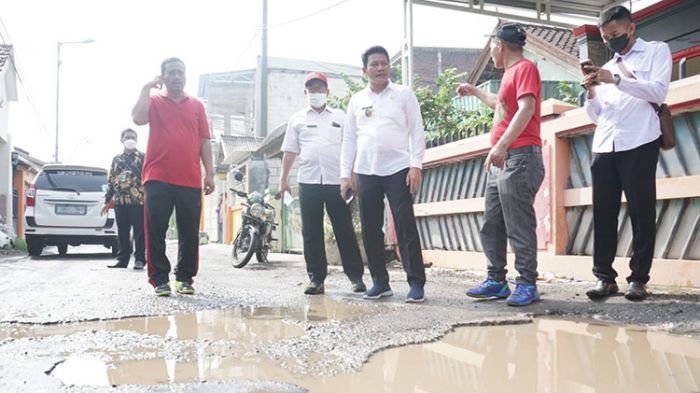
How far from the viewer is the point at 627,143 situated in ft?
11.2

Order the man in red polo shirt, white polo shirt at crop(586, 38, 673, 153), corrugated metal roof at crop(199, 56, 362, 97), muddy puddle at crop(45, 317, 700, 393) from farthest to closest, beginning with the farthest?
1. corrugated metal roof at crop(199, 56, 362, 97)
2. the man in red polo shirt
3. white polo shirt at crop(586, 38, 673, 153)
4. muddy puddle at crop(45, 317, 700, 393)

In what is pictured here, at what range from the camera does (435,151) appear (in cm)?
647

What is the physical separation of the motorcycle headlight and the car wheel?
449cm

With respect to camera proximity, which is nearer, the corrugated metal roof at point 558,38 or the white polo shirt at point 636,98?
the white polo shirt at point 636,98

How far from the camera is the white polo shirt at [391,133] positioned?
12.6ft

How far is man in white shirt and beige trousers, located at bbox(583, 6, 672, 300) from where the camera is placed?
3.30 metres

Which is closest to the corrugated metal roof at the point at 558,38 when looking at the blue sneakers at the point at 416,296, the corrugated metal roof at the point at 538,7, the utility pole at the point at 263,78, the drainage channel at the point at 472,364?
the corrugated metal roof at the point at 538,7

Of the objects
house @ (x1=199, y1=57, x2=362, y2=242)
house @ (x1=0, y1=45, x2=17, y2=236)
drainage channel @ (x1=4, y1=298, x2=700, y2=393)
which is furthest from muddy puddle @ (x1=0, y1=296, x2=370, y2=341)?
house @ (x1=0, y1=45, x2=17, y2=236)

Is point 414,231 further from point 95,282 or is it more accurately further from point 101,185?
point 101,185

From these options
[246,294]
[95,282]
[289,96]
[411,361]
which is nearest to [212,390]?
[411,361]

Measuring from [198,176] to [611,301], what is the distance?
299 centimetres

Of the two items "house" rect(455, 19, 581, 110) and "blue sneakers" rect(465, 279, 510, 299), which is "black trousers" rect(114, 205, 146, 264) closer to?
"blue sneakers" rect(465, 279, 510, 299)

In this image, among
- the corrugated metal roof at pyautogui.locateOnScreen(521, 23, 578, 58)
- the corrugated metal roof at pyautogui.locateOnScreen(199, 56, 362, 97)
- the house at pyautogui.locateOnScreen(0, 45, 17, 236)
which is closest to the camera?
the corrugated metal roof at pyautogui.locateOnScreen(521, 23, 578, 58)

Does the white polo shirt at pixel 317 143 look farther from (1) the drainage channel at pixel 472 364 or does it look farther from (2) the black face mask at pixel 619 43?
(2) the black face mask at pixel 619 43
